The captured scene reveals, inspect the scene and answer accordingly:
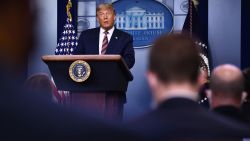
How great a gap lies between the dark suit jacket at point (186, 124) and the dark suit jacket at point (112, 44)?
3.83m

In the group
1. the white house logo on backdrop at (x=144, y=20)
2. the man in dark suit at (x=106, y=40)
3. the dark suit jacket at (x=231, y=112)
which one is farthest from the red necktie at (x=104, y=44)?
the dark suit jacket at (x=231, y=112)

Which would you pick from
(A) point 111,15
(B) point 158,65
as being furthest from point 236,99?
(A) point 111,15

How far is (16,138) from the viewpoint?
0.44 metres

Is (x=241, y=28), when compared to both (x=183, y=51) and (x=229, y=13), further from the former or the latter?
(x=183, y=51)

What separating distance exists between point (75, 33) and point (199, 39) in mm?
1709

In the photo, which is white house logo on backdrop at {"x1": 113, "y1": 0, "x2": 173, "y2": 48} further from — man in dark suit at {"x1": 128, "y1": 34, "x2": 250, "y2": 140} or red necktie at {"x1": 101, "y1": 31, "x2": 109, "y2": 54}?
man in dark suit at {"x1": 128, "y1": 34, "x2": 250, "y2": 140}

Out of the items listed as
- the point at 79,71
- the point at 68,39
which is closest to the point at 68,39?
the point at 68,39

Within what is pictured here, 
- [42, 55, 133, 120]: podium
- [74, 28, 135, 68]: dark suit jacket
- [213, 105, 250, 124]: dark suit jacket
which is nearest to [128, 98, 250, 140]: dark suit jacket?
[213, 105, 250, 124]: dark suit jacket

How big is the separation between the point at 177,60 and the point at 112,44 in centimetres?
377

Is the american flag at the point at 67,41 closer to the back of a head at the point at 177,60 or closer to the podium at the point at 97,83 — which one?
the podium at the point at 97,83

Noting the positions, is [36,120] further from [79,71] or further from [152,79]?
[79,71]

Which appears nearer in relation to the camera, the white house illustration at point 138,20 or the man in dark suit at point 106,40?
the man in dark suit at point 106,40

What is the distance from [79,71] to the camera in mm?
4215

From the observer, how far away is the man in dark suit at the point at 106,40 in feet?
16.6
